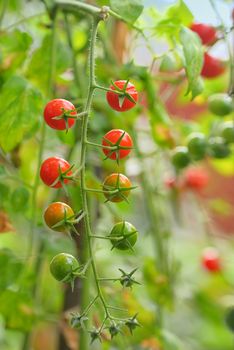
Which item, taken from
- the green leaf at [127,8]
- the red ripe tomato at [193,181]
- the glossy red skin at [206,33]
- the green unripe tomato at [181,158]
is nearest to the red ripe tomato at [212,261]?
the red ripe tomato at [193,181]

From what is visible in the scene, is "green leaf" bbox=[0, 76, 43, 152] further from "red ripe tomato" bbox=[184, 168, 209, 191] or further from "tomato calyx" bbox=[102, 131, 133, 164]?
"red ripe tomato" bbox=[184, 168, 209, 191]

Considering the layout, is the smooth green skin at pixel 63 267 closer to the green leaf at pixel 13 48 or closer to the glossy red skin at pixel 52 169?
the glossy red skin at pixel 52 169

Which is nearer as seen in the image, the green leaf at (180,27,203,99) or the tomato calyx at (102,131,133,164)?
the tomato calyx at (102,131,133,164)

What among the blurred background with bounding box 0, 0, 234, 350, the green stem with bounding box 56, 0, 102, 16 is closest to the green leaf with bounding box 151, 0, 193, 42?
the blurred background with bounding box 0, 0, 234, 350

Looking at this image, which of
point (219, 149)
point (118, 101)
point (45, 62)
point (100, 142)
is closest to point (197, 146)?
point (219, 149)

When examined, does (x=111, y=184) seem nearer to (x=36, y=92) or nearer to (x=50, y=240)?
(x=36, y=92)

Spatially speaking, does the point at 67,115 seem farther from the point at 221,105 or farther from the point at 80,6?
the point at 221,105

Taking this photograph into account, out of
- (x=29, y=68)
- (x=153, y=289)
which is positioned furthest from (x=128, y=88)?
(x=153, y=289)
